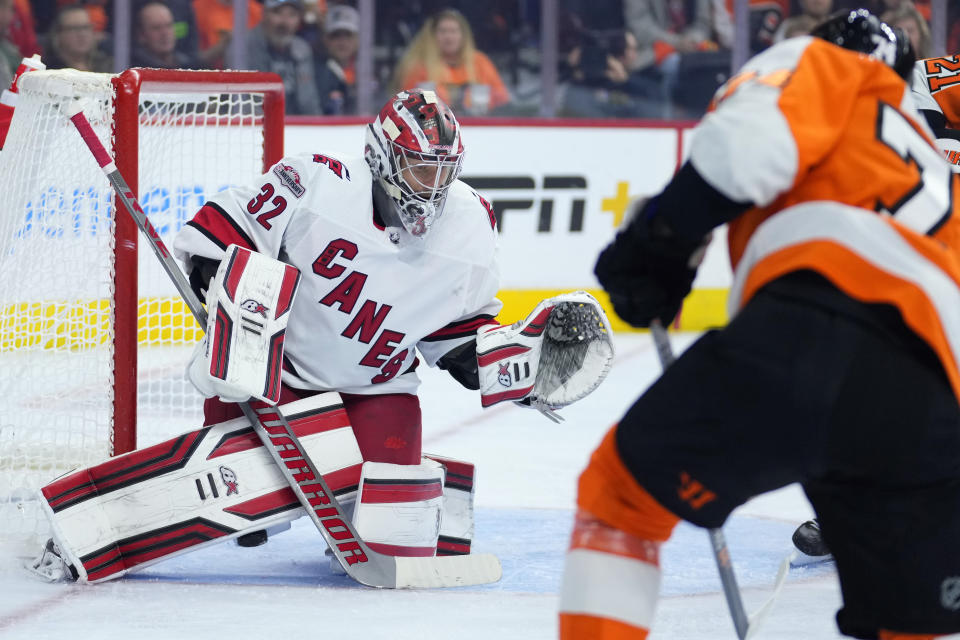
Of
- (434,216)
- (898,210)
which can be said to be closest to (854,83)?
(898,210)

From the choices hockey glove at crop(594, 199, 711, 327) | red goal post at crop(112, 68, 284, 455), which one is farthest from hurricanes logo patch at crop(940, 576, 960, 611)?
red goal post at crop(112, 68, 284, 455)

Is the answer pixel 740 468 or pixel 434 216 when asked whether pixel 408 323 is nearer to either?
pixel 434 216

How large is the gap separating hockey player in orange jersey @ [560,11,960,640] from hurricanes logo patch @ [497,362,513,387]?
1.08m

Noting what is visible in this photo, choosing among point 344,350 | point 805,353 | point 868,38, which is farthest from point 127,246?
point 805,353

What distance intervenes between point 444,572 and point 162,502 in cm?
53

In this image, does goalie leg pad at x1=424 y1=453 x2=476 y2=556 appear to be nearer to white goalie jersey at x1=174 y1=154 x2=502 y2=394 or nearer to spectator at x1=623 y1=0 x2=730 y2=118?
white goalie jersey at x1=174 y1=154 x2=502 y2=394

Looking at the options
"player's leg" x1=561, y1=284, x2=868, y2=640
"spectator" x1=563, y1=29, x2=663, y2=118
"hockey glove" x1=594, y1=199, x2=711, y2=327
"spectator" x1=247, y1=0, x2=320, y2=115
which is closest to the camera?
"player's leg" x1=561, y1=284, x2=868, y2=640

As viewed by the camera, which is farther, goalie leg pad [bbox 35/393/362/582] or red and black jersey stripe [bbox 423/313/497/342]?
red and black jersey stripe [bbox 423/313/497/342]

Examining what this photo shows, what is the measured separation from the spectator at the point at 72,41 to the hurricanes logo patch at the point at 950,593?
14.9 feet

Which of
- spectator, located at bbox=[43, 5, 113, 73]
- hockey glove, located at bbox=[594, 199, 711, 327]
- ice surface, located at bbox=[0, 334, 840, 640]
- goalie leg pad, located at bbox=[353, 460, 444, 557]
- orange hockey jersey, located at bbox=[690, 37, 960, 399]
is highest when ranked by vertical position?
orange hockey jersey, located at bbox=[690, 37, 960, 399]

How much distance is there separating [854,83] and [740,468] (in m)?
0.43

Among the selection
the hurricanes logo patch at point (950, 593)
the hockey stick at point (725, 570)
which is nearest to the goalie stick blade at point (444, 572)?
the hockey stick at point (725, 570)

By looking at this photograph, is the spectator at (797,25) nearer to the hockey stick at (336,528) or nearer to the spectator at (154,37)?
the spectator at (154,37)

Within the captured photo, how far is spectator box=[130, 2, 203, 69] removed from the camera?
5551 mm
